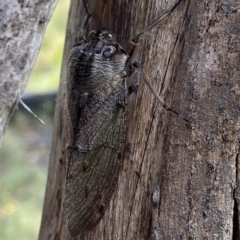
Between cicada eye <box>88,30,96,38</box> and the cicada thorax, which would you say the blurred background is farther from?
cicada eye <box>88,30,96,38</box>

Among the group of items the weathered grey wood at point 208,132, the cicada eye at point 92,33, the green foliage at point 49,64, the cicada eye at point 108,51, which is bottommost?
the weathered grey wood at point 208,132

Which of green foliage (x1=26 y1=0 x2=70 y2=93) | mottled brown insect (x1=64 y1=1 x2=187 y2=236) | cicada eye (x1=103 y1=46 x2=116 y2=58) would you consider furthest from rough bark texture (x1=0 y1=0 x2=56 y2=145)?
green foliage (x1=26 y1=0 x2=70 y2=93)

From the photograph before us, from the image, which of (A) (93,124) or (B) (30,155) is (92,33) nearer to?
(A) (93,124)

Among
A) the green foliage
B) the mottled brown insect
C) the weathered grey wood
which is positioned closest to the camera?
the weathered grey wood

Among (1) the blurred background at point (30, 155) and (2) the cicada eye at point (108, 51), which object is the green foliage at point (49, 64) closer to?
(1) the blurred background at point (30, 155)

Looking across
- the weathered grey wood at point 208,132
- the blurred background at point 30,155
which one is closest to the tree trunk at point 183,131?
the weathered grey wood at point 208,132

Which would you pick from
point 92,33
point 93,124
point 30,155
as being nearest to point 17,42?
point 92,33

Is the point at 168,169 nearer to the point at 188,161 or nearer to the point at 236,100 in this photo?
the point at 188,161
